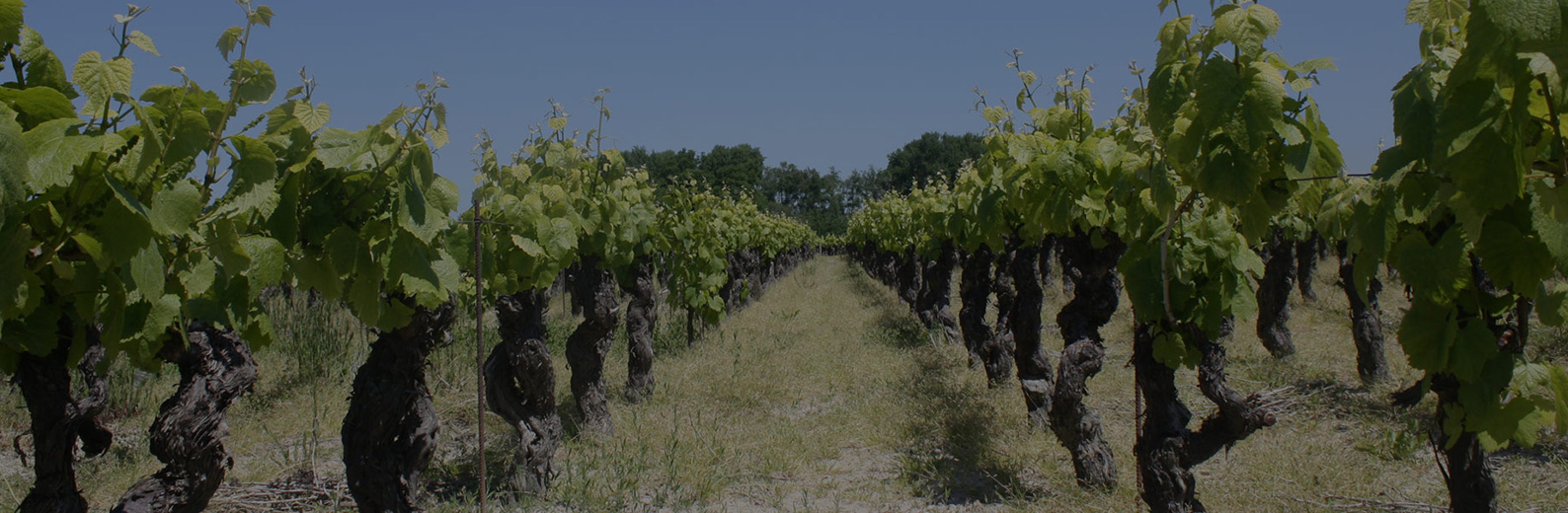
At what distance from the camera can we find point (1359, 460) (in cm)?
525

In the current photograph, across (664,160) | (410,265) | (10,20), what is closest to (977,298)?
(410,265)

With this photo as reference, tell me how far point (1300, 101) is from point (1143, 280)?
1.44 m

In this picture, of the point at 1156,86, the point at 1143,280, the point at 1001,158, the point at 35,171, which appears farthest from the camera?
the point at 1001,158

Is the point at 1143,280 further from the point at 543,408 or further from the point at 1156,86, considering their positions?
the point at 543,408

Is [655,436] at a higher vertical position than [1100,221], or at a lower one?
lower

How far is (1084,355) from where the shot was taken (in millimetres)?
4848

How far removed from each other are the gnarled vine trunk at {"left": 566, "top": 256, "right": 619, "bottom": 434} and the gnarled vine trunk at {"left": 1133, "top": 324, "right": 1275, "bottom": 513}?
3890 mm

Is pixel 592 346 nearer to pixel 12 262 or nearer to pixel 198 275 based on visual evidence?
pixel 198 275

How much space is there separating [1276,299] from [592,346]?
786 centimetres

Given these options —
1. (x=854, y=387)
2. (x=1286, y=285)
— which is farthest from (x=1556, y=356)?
(x=854, y=387)

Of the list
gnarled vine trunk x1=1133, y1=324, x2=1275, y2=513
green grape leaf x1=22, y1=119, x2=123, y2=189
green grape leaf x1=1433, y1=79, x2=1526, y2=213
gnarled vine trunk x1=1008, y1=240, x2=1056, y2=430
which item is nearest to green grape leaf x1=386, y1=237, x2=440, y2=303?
green grape leaf x1=22, y1=119, x2=123, y2=189

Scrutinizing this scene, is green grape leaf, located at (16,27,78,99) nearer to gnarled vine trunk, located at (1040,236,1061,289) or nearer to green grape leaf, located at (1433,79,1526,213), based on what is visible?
green grape leaf, located at (1433,79,1526,213)

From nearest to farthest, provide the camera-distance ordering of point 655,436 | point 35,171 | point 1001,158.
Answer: point 35,171 < point 1001,158 < point 655,436

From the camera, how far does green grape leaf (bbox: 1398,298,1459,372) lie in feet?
6.60
